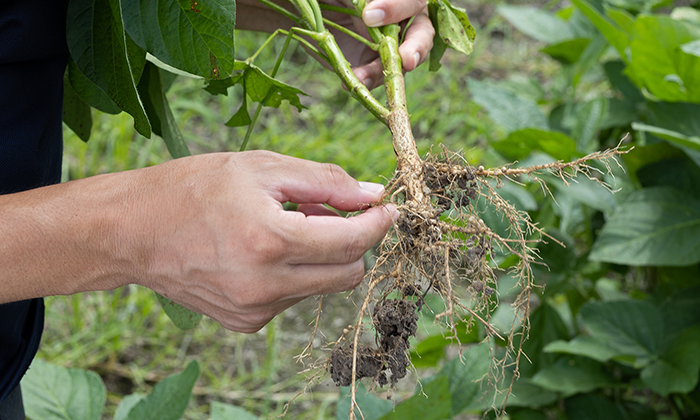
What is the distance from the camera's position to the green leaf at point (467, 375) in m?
1.09

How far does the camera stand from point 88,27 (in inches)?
28.9

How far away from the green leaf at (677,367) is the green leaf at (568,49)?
1.01 m

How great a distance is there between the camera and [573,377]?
4.37ft

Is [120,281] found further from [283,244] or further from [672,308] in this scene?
[672,308]

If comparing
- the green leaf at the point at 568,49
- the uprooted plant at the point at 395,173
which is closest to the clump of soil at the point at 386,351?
the uprooted plant at the point at 395,173

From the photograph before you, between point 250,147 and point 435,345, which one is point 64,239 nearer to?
point 435,345

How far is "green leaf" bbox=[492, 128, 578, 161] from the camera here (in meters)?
1.31

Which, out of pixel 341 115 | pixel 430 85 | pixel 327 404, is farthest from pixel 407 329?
pixel 430 85

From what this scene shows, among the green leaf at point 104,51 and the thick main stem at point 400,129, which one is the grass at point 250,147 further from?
the green leaf at point 104,51

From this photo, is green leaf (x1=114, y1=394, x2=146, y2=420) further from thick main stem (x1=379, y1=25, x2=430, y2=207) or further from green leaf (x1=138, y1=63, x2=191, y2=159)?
thick main stem (x1=379, y1=25, x2=430, y2=207)

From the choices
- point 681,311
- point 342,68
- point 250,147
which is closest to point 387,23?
point 342,68

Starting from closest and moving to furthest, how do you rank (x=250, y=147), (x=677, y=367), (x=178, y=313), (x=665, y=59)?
(x=178, y=313) < (x=677, y=367) < (x=665, y=59) < (x=250, y=147)

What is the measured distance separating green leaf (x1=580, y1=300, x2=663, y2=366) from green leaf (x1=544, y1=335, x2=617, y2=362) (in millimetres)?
17

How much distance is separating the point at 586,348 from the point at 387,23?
865 millimetres
